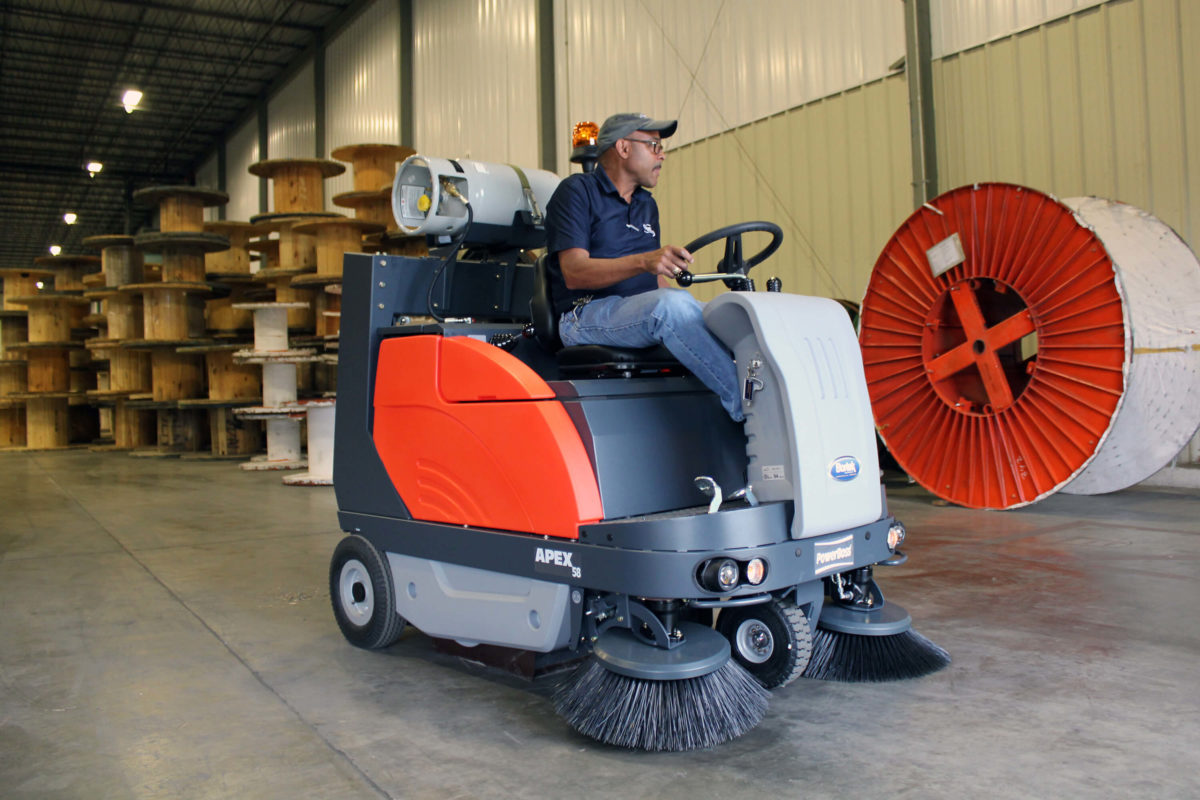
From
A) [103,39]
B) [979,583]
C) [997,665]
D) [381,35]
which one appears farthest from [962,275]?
[103,39]

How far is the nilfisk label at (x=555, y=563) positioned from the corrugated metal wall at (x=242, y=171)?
21.3m

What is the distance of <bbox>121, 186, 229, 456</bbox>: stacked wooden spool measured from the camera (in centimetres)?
1197

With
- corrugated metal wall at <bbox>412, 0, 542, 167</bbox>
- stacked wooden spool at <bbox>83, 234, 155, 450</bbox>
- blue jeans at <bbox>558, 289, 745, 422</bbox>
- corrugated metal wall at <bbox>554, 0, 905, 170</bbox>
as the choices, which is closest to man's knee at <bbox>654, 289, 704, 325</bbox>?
blue jeans at <bbox>558, 289, 745, 422</bbox>

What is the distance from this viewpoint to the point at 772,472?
91.9 inches

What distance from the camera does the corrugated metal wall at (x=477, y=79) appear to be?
11.7 m

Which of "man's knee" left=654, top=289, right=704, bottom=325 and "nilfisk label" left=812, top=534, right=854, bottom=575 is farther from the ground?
"man's knee" left=654, top=289, right=704, bottom=325

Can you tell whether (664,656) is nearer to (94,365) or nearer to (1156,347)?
(1156,347)

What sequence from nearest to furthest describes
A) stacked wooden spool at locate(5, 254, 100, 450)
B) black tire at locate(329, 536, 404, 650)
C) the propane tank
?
1. black tire at locate(329, 536, 404, 650)
2. the propane tank
3. stacked wooden spool at locate(5, 254, 100, 450)

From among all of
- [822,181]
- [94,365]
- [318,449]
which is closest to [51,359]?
[94,365]

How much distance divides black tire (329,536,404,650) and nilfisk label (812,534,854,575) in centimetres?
138

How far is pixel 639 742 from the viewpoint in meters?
2.15

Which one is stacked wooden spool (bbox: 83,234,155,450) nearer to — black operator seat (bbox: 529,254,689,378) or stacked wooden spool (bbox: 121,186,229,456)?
stacked wooden spool (bbox: 121,186,229,456)

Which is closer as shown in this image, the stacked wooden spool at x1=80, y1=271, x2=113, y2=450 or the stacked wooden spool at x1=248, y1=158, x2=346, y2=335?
the stacked wooden spool at x1=248, y1=158, x2=346, y2=335

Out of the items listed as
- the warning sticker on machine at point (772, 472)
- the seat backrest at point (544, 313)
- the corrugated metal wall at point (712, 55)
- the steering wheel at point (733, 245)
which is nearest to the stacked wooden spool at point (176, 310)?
the corrugated metal wall at point (712, 55)
